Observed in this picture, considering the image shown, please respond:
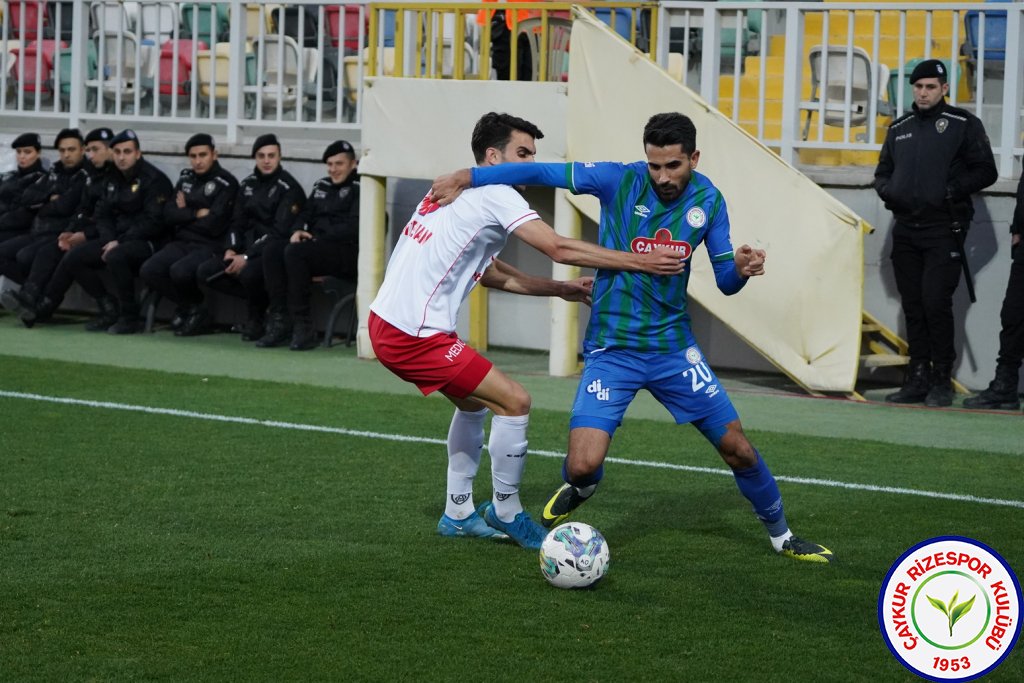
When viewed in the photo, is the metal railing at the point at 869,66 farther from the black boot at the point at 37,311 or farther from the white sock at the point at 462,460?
the black boot at the point at 37,311

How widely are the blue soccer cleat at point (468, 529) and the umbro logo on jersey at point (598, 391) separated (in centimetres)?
83

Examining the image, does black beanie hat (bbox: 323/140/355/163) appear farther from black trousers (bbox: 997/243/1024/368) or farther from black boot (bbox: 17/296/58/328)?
black trousers (bbox: 997/243/1024/368)

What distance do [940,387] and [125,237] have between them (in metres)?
7.66

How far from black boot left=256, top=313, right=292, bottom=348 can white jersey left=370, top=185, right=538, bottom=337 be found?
7.16 meters

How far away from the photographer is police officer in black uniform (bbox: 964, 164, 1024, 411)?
10516 millimetres

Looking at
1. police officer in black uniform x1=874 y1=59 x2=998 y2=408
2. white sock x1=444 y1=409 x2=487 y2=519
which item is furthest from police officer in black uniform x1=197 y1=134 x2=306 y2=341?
white sock x1=444 y1=409 x2=487 y2=519

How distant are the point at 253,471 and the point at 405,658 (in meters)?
3.29

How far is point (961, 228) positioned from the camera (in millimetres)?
10758

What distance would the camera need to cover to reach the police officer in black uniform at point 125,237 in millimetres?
14500

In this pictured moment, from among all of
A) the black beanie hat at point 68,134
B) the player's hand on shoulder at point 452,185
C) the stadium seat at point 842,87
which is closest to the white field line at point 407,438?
the player's hand on shoulder at point 452,185

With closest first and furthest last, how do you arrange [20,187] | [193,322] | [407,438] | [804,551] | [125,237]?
[804,551], [407,438], [193,322], [125,237], [20,187]

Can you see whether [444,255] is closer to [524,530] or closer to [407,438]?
[524,530]

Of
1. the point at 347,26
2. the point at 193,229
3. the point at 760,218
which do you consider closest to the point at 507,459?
the point at 760,218

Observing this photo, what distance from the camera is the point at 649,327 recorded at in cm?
640
